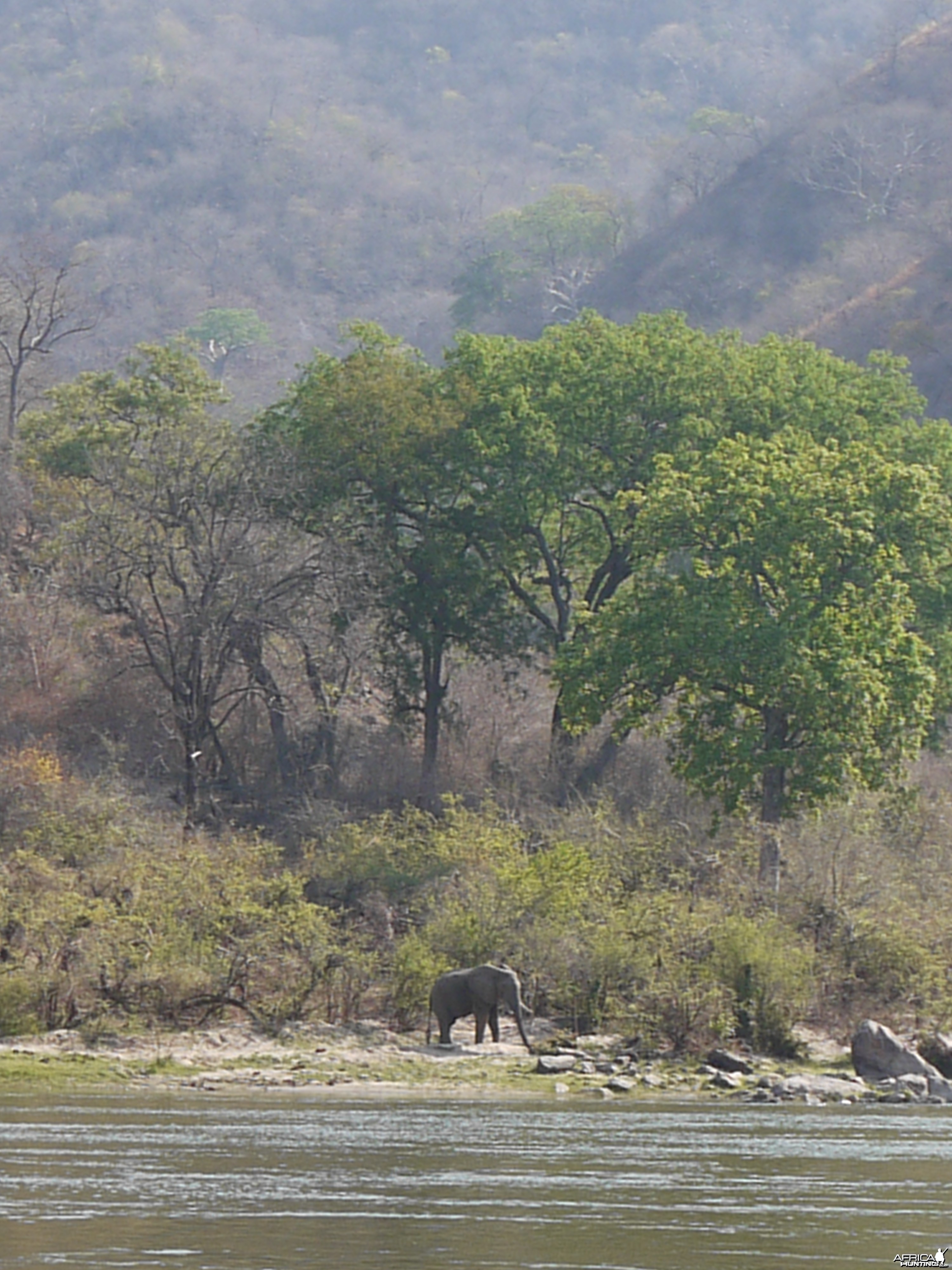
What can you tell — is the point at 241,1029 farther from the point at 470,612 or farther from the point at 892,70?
the point at 892,70

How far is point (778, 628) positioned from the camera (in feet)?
106

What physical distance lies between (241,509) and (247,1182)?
25.9 m

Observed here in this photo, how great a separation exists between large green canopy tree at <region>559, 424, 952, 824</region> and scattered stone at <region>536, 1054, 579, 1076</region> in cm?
1000

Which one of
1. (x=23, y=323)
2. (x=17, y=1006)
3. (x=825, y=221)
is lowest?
(x=17, y=1006)

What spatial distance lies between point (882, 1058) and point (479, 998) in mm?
4826

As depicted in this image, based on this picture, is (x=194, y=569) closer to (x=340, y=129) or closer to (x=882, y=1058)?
(x=882, y=1058)

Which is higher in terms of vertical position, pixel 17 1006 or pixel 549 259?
pixel 549 259

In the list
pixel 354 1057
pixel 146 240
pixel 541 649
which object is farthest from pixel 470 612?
pixel 146 240

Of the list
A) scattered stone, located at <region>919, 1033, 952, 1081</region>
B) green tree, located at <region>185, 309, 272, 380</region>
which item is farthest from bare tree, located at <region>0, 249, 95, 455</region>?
scattered stone, located at <region>919, 1033, 952, 1081</region>

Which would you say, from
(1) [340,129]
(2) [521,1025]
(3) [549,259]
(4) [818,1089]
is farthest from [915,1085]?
(1) [340,129]

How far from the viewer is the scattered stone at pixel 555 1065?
22766 millimetres

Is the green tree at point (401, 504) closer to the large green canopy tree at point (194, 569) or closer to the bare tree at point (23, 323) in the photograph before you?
the large green canopy tree at point (194, 569)

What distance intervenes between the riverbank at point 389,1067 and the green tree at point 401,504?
52.2 feet

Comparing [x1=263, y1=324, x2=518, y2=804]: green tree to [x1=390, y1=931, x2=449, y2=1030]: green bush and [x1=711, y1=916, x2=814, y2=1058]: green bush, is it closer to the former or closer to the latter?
[x1=390, y1=931, x2=449, y2=1030]: green bush
